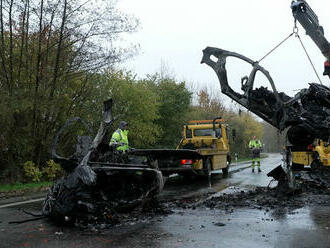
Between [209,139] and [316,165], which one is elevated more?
[209,139]

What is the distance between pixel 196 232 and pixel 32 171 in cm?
924

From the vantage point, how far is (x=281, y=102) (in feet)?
25.2

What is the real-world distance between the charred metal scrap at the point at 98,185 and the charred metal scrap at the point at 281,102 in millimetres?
2806

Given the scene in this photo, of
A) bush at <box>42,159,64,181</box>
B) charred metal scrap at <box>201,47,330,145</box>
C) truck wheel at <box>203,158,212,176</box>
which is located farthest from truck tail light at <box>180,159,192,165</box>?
bush at <box>42,159,64,181</box>

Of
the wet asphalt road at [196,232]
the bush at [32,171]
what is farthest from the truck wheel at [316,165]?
the bush at [32,171]

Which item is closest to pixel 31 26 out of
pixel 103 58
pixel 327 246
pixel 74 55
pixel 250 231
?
pixel 74 55

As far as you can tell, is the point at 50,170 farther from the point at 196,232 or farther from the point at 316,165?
the point at 196,232

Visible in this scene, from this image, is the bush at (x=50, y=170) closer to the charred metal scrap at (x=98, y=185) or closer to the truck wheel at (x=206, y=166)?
the truck wheel at (x=206, y=166)

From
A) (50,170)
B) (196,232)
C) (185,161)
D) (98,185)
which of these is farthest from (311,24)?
(50,170)

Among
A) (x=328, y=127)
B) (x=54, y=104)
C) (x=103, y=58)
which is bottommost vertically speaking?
(x=328, y=127)

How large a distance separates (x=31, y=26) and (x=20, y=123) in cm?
352

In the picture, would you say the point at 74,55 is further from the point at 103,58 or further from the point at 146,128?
the point at 146,128

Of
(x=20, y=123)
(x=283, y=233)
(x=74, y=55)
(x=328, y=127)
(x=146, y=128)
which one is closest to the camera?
(x=283, y=233)

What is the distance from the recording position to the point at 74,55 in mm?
13406
